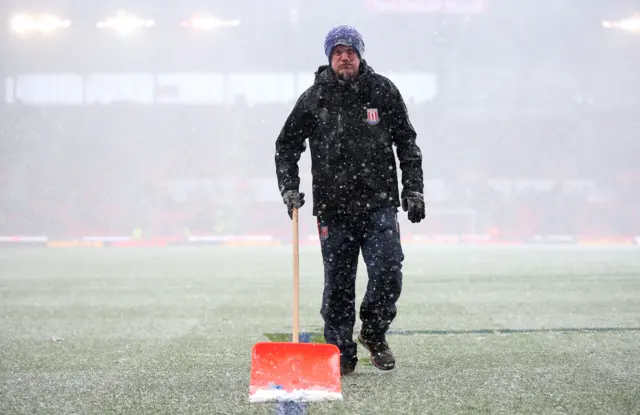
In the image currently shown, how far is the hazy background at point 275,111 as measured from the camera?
2911 centimetres

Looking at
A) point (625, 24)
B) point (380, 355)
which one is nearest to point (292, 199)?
point (380, 355)

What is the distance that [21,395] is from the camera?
2.90 m

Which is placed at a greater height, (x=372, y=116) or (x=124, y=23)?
(x=124, y=23)

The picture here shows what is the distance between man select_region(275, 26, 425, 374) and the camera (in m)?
3.30

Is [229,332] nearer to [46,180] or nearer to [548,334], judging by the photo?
[548,334]

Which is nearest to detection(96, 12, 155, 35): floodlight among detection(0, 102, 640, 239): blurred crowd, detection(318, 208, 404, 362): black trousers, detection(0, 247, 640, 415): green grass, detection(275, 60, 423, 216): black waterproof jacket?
detection(0, 102, 640, 239): blurred crowd

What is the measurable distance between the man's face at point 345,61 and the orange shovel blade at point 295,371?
1.12m

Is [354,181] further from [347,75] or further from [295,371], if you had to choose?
[295,371]

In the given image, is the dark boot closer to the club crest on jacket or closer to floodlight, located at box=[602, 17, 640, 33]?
the club crest on jacket

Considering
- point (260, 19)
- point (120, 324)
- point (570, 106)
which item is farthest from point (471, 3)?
point (120, 324)

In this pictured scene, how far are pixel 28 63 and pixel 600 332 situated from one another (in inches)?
1396

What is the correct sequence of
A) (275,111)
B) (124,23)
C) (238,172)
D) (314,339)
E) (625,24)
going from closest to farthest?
(314,339)
(275,111)
(238,172)
(124,23)
(625,24)

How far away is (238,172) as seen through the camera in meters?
35.2

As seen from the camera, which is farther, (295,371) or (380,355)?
(380,355)
